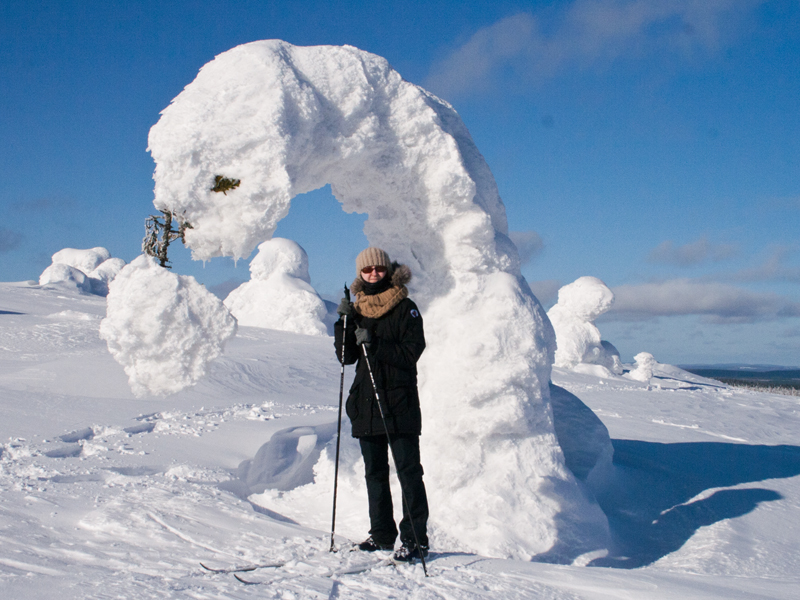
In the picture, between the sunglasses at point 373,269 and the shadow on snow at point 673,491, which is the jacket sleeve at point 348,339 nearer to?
the sunglasses at point 373,269

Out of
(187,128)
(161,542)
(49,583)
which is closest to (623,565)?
(161,542)

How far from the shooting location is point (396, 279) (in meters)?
3.21

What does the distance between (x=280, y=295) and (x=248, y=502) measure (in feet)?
52.8

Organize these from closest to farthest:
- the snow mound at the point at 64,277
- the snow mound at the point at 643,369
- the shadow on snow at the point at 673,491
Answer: the shadow on snow at the point at 673,491 < the snow mound at the point at 643,369 < the snow mound at the point at 64,277

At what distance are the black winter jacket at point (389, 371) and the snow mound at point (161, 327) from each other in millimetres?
992

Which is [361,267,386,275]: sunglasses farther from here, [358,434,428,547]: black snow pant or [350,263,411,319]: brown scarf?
[358,434,428,547]: black snow pant

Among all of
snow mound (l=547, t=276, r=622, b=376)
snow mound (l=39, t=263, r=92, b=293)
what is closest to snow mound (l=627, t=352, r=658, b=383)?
snow mound (l=547, t=276, r=622, b=376)

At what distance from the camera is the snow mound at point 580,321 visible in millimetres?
17172

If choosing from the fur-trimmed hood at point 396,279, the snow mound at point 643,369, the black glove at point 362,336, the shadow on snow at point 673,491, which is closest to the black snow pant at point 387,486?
the black glove at point 362,336

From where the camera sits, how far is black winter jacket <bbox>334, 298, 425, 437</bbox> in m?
3.01

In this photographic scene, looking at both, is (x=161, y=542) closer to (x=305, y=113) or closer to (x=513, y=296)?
(x=305, y=113)

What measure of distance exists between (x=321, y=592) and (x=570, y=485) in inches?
101

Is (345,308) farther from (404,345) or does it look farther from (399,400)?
(399,400)

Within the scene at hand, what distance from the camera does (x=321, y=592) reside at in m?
2.20
